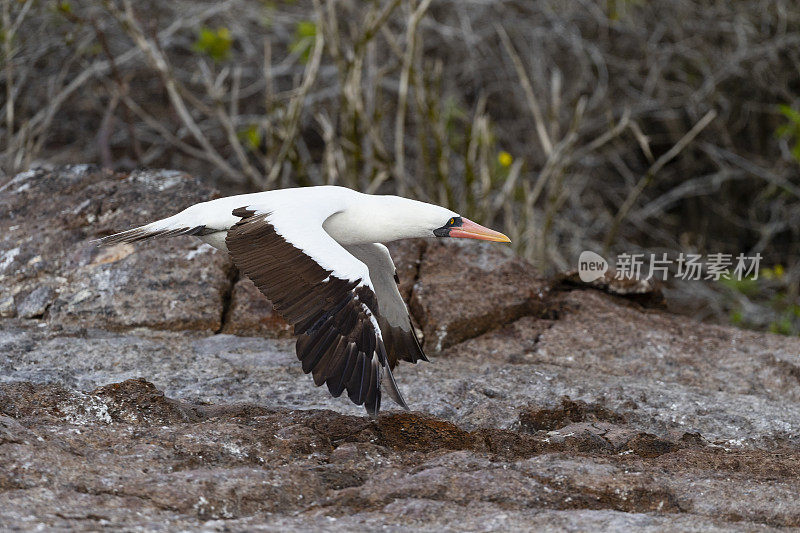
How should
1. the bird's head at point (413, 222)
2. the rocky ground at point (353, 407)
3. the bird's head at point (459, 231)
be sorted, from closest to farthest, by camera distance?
the rocky ground at point (353, 407)
the bird's head at point (413, 222)
the bird's head at point (459, 231)

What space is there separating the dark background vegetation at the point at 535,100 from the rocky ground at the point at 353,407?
2471mm

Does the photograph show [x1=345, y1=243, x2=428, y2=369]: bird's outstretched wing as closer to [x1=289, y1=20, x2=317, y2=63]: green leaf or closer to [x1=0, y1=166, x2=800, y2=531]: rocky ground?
[x1=0, y1=166, x2=800, y2=531]: rocky ground

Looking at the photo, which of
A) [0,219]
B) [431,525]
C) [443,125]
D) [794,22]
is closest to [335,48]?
[443,125]

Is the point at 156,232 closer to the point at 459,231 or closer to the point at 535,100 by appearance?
the point at 459,231

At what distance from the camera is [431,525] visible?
2.38m

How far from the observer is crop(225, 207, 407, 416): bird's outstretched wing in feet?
A: 9.77

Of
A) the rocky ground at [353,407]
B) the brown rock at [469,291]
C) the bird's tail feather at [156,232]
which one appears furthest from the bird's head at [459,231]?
the bird's tail feather at [156,232]

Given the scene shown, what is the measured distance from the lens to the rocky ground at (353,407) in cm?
250

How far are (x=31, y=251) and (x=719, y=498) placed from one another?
333 centimetres

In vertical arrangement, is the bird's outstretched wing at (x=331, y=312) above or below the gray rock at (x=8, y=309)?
above

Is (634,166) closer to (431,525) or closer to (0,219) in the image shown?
(0,219)

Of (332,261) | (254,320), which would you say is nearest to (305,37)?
(254,320)

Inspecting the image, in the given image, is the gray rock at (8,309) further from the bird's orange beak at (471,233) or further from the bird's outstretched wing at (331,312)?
the bird's orange beak at (471,233)
